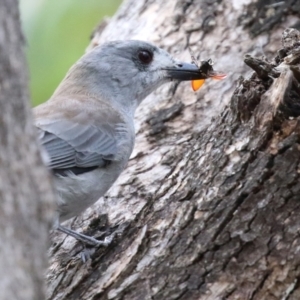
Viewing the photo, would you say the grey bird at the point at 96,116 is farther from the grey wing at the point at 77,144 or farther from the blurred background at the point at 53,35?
the blurred background at the point at 53,35

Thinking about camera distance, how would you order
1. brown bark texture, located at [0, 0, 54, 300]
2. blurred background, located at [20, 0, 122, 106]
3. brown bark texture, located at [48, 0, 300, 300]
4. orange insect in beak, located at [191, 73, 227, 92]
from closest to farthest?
brown bark texture, located at [0, 0, 54, 300]
brown bark texture, located at [48, 0, 300, 300]
orange insect in beak, located at [191, 73, 227, 92]
blurred background, located at [20, 0, 122, 106]

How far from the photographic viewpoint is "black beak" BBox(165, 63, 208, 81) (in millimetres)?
5145

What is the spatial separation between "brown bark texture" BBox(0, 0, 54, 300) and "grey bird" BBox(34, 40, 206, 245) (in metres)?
1.85

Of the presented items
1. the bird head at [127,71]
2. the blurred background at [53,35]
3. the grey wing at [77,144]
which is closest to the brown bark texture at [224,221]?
the grey wing at [77,144]

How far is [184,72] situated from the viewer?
203 inches

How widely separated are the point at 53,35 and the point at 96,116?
6.64 feet

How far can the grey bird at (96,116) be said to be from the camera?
171 inches

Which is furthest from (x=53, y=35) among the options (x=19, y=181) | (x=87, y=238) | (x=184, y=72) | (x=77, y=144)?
(x=19, y=181)

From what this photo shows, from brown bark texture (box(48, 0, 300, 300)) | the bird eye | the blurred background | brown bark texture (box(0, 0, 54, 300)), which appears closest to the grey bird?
the bird eye

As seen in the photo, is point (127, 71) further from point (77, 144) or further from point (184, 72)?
point (77, 144)

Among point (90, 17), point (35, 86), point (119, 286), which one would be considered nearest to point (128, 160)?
point (119, 286)

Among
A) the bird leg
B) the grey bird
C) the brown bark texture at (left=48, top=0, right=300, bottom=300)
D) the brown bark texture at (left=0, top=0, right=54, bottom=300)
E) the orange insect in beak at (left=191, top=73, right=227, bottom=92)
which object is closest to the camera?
the brown bark texture at (left=0, top=0, right=54, bottom=300)

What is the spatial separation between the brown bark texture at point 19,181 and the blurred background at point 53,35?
4.45 meters

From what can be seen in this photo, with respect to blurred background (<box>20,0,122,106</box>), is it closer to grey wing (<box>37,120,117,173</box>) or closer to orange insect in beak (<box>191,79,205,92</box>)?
orange insect in beak (<box>191,79,205,92</box>)
